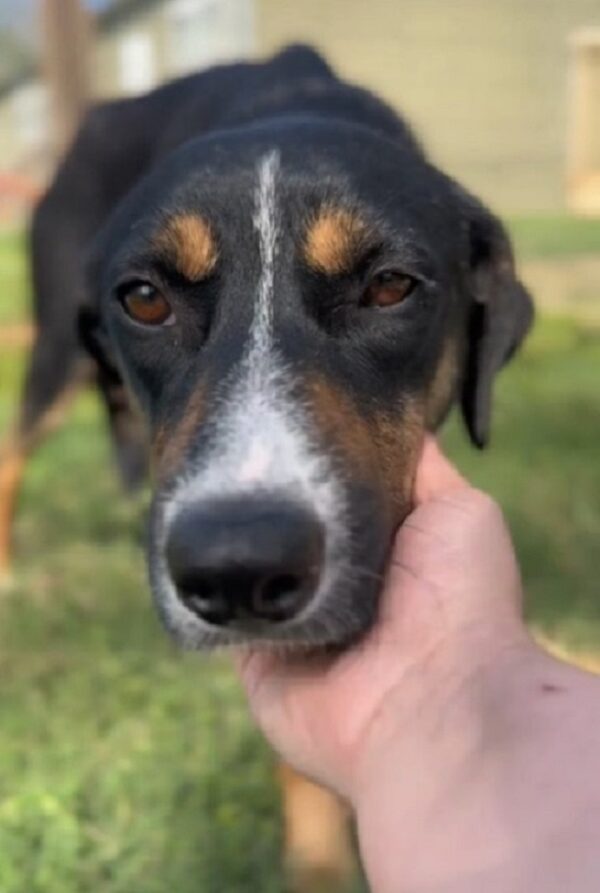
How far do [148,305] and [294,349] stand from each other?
470mm

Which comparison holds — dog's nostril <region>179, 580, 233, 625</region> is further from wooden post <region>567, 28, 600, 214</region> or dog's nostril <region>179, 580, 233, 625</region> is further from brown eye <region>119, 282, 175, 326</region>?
wooden post <region>567, 28, 600, 214</region>

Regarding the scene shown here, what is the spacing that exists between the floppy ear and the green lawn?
1124 mm

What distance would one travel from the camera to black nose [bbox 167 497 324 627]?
2117mm

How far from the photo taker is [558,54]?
904 centimetres

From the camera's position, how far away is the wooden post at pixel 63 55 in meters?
6.83

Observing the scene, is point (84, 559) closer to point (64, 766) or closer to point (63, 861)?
point (64, 766)

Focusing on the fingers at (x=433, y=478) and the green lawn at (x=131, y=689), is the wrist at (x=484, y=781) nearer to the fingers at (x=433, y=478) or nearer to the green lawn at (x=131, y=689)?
the fingers at (x=433, y=478)

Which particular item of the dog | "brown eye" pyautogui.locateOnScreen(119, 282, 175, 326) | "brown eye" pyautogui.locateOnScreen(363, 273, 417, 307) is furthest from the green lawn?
"brown eye" pyautogui.locateOnScreen(363, 273, 417, 307)

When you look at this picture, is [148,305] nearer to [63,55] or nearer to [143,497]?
[143,497]

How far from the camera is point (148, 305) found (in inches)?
113

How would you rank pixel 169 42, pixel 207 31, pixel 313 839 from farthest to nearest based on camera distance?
pixel 207 31, pixel 169 42, pixel 313 839

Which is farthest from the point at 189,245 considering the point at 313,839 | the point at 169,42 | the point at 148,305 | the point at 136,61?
the point at 169,42

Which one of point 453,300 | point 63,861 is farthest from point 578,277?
point 63,861

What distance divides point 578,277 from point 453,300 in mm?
5822
